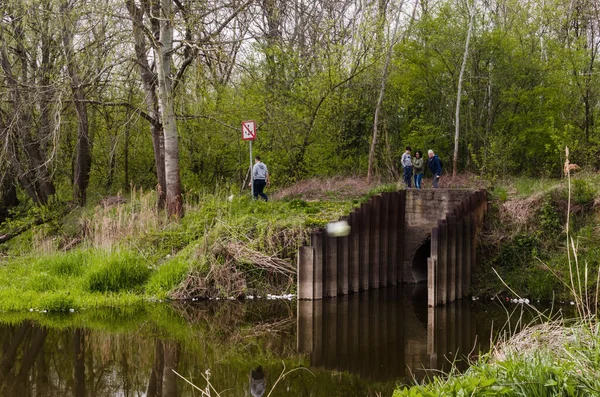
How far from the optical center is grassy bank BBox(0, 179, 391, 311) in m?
13.7

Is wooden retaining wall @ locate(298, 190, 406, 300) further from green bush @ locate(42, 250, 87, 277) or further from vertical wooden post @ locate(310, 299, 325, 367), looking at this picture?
green bush @ locate(42, 250, 87, 277)

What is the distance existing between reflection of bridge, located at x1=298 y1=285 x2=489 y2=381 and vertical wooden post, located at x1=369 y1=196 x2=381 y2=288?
28 cm

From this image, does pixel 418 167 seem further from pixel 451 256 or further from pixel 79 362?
pixel 79 362

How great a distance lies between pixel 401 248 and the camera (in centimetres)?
1650

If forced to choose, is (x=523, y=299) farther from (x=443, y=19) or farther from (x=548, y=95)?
(x=443, y=19)

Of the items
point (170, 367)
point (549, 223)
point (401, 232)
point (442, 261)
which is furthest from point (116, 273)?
point (549, 223)

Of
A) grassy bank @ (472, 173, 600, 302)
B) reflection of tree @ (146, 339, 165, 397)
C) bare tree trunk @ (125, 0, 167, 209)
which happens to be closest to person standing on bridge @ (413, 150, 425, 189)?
grassy bank @ (472, 173, 600, 302)

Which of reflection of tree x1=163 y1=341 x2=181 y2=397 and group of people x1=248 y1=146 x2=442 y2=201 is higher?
group of people x1=248 y1=146 x2=442 y2=201

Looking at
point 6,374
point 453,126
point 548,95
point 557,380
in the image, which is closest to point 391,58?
point 453,126

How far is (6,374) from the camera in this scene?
9.10 meters

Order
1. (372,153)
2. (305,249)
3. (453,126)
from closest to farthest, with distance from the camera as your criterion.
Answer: (305,249) < (372,153) < (453,126)

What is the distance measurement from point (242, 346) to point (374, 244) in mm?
5156

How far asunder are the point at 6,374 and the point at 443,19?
1905 centimetres

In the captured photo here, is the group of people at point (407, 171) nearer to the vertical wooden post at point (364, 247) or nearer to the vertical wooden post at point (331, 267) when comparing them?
the vertical wooden post at point (364, 247)
